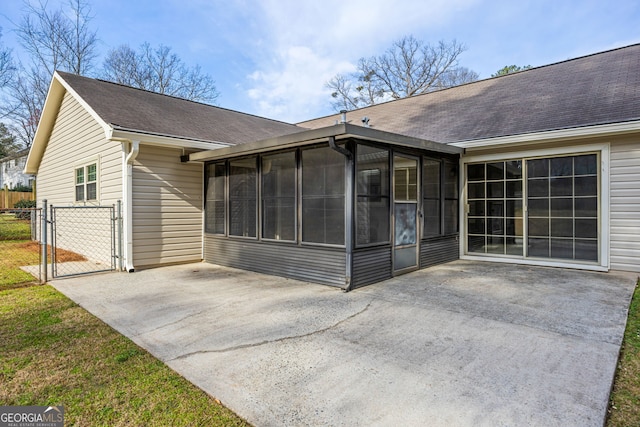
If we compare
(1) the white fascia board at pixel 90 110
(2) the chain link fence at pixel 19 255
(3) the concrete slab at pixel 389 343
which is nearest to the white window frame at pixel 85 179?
(2) the chain link fence at pixel 19 255

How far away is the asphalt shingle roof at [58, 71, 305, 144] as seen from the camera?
21.6 feet

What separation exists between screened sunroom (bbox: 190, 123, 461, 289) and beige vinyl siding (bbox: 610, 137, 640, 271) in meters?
2.59

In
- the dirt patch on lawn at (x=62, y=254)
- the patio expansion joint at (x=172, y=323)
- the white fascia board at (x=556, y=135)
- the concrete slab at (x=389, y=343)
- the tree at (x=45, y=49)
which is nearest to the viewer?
the concrete slab at (x=389, y=343)

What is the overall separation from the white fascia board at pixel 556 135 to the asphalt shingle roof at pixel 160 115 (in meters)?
5.24

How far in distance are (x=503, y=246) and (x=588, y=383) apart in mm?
5329

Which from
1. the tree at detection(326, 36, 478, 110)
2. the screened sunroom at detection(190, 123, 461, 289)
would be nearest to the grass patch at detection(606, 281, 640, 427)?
the screened sunroom at detection(190, 123, 461, 289)

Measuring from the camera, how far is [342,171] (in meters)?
5.05

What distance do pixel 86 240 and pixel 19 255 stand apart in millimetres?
1731

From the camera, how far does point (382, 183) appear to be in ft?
17.7

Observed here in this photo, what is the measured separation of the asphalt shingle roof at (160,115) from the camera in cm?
659

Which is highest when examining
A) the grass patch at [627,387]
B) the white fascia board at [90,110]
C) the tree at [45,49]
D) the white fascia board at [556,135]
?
the tree at [45,49]

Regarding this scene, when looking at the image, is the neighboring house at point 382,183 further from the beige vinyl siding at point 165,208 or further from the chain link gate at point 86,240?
the chain link gate at point 86,240

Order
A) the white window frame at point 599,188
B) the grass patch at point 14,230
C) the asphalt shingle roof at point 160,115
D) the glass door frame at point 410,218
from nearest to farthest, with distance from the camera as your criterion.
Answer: the glass door frame at point 410,218 < the white window frame at point 599,188 < the asphalt shingle roof at point 160,115 < the grass patch at point 14,230

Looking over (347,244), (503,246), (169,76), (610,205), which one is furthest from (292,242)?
(169,76)
